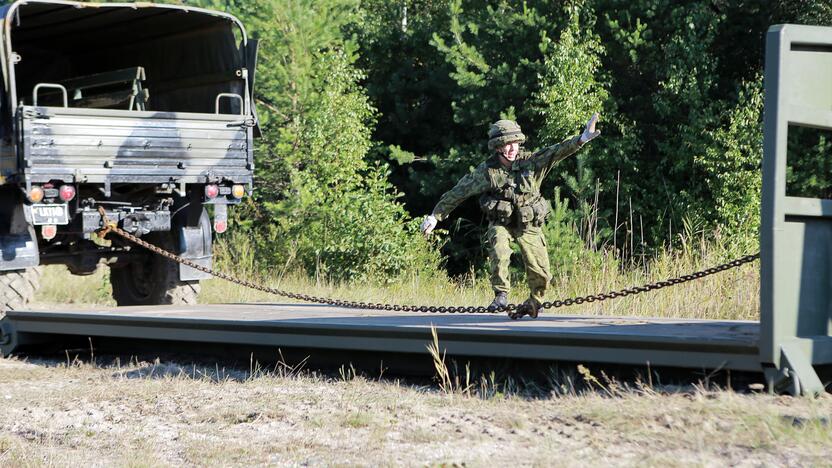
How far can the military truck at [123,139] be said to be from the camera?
32.6ft

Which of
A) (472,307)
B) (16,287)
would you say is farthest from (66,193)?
(472,307)

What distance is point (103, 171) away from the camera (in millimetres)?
10102

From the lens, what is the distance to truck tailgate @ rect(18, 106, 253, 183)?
974 cm

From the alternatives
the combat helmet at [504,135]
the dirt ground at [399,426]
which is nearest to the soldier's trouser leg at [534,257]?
the combat helmet at [504,135]

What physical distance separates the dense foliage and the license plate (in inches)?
301

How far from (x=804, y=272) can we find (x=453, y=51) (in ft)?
52.1

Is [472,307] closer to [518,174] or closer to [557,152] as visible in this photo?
[518,174]

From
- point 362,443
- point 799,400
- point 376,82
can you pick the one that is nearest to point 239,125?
point 362,443

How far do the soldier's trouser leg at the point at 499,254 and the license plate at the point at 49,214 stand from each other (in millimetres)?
4003

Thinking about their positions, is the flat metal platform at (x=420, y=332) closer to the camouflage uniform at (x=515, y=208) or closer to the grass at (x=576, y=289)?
the camouflage uniform at (x=515, y=208)

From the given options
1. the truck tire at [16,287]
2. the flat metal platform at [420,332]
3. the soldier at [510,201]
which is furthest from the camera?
the truck tire at [16,287]

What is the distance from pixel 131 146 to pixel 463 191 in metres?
3.52

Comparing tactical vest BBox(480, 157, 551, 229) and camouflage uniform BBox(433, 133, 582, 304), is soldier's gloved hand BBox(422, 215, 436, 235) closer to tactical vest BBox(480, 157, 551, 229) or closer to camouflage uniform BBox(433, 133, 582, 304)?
camouflage uniform BBox(433, 133, 582, 304)

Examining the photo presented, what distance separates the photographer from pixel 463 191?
27.5 ft
